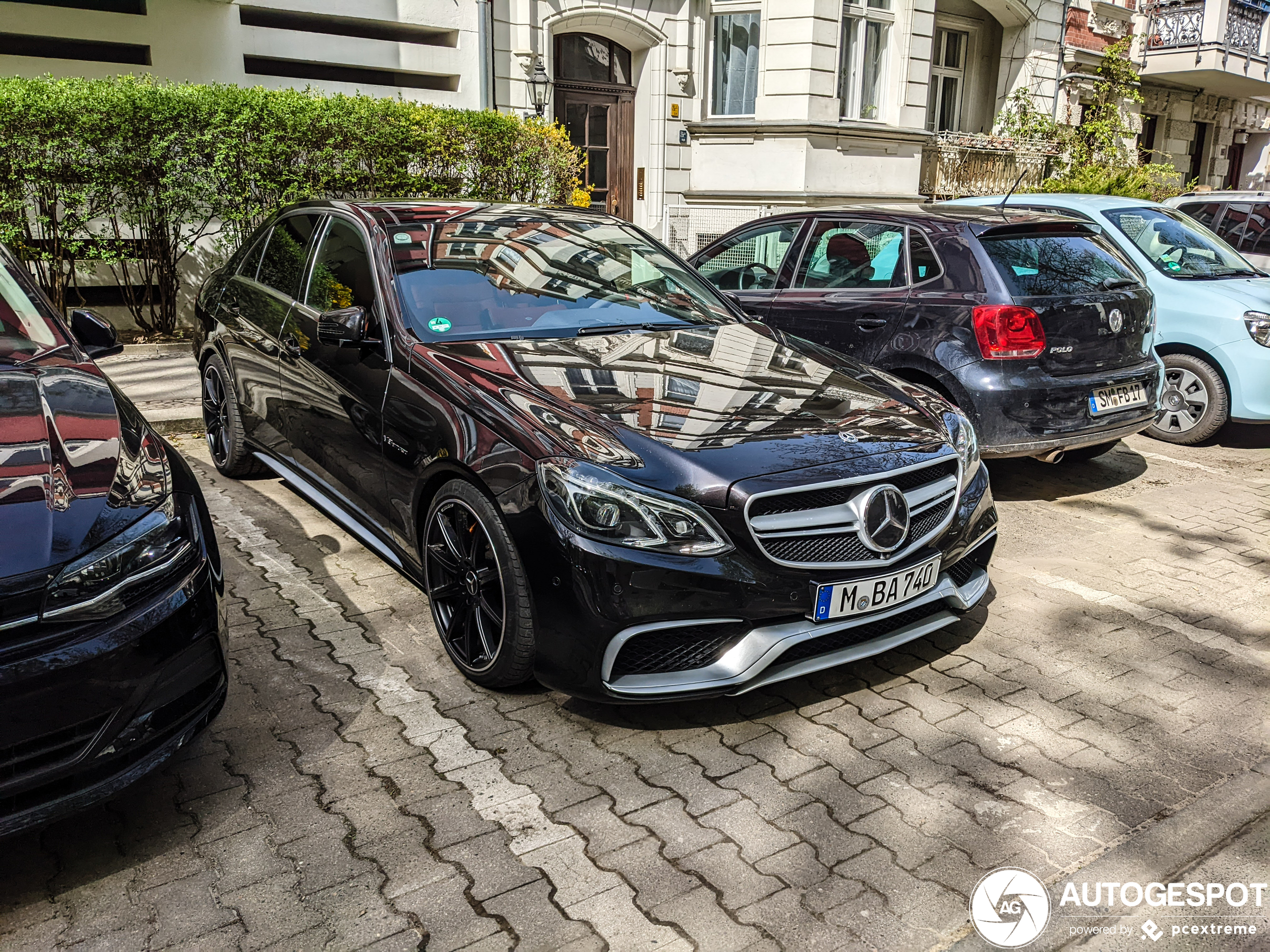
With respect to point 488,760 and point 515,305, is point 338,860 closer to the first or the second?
point 488,760

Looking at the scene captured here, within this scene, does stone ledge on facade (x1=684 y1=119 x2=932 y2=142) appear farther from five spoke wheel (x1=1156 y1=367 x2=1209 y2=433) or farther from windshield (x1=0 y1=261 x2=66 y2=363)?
windshield (x1=0 y1=261 x2=66 y2=363)

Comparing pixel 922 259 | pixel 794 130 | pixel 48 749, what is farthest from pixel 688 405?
pixel 794 130

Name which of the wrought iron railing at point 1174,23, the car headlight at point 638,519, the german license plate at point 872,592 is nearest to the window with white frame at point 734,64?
the wrought iron railing at point 1174,23

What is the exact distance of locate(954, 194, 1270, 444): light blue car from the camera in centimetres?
700

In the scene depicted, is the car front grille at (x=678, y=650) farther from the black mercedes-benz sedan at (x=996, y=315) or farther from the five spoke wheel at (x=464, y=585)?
the black mercedes-benz sedan at (x=996, y=315)

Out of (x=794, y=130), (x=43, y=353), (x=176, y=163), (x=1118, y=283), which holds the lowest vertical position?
(x=43, y=353)

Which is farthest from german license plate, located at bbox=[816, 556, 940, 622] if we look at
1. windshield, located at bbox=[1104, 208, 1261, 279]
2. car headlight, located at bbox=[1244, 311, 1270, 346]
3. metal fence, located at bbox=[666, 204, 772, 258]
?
metal fence, located at bbox=[666, 204, 772, 258]

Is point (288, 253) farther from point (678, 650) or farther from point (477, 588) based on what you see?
point (678, 650)

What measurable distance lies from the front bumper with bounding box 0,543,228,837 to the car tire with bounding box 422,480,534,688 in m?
0.90

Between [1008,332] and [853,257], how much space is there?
3.96 ft

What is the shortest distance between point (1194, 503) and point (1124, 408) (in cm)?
84

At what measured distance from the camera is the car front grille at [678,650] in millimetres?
3066

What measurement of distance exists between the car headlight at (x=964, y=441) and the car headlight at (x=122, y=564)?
259 centimetres

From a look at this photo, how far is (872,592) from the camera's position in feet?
10.7
